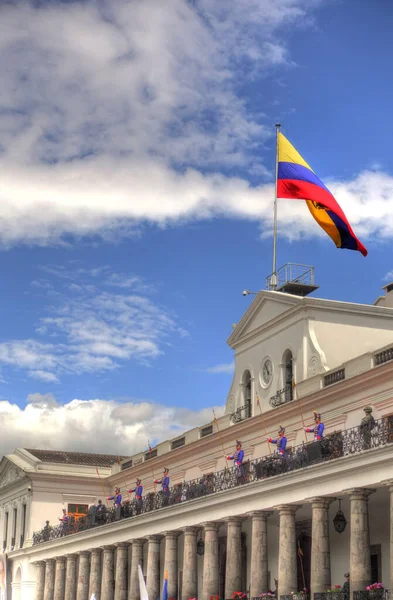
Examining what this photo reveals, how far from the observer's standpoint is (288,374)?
37969mm

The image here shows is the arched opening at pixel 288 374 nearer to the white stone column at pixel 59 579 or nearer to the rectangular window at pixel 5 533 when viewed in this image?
the white stone column at pixel 59 579

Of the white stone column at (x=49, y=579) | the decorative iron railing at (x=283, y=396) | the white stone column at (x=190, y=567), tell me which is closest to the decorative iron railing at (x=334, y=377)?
the decorative iron railing at (x=283, y=396)

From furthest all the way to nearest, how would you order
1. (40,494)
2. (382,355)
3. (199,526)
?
(40,494), (199,526), (382,355)

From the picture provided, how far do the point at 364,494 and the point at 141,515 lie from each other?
53.0 feet

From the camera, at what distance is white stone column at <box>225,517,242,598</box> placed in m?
32.0

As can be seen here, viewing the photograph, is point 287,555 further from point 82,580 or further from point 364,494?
point 82,580

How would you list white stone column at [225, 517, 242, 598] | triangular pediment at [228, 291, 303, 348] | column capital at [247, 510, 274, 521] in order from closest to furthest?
column capital at [247, 510, 274, 521] < white stone column at [225, 517, 242, 598] < triangular pediment at [228, 291, 303, 348]

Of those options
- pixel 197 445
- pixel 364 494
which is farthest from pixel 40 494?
pixel 364 494

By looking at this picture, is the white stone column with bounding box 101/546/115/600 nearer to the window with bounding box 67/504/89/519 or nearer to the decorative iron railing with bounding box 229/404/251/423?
the decorative iron railing with bounding box 229/404/251/423

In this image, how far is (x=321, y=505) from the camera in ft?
90.6

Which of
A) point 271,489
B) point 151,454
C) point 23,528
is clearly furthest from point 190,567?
point 23,528

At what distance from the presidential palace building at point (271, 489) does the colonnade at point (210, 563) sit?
0.05 meters

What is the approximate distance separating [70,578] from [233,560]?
18.3m

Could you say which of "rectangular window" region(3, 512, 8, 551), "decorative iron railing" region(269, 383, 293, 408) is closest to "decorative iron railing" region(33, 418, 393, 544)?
"decorative iron railing" region(269, 383, 293, 408)
